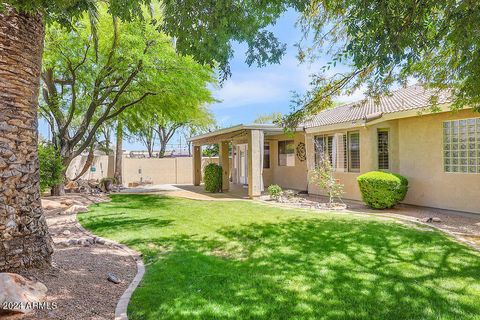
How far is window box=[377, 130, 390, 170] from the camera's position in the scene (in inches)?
537

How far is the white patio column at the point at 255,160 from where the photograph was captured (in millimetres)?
15633

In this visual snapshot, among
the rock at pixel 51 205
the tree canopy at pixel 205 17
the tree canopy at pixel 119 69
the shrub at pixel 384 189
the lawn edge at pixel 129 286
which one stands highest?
the tree canopy at pixel 119 69

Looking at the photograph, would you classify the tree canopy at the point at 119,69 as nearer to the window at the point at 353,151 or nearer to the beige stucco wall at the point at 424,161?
the window at the point at 353,151

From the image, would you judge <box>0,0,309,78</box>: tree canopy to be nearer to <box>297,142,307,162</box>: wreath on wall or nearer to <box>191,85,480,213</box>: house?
<box>191,85,480,213</box>: house

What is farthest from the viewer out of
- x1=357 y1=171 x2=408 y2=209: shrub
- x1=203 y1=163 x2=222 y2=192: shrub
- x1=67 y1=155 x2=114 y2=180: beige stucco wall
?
x1=67 y1=155 x2=114 y2=180: beige stucco wall

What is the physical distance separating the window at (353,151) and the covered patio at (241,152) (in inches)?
128

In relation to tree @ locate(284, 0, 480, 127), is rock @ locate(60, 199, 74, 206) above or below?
below

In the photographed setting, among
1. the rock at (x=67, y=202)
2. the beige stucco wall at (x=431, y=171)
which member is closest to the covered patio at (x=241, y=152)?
the beige stucco wall at (x=431, y=171)

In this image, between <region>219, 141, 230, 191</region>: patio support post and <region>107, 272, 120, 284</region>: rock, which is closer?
<region>107, 272, 120, 284</region>: rock

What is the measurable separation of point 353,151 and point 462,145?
172 inches

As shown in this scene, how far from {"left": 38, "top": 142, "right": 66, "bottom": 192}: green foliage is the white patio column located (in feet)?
28.8

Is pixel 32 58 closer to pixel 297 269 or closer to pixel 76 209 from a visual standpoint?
pixel 297 269

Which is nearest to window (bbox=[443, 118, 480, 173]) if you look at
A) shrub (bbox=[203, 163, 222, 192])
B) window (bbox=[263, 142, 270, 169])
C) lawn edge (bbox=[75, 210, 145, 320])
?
lawn edge (bbox=[75, 210, 145, 320])

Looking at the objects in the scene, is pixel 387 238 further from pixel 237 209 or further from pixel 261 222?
pixel 237 209
